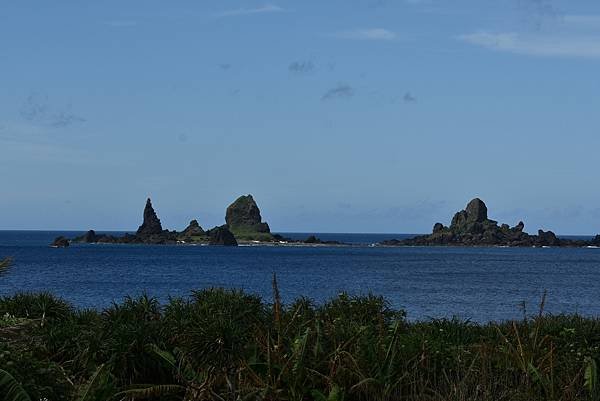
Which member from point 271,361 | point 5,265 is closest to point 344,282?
point 271,361

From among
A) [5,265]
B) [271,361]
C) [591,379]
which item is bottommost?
[591,379]

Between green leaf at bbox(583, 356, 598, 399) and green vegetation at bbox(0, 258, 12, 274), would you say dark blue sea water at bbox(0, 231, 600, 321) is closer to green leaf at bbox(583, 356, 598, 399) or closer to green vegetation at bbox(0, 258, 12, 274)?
green leaf at bbox(583, 356, 598, 399)

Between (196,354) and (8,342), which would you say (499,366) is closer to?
(196,354)

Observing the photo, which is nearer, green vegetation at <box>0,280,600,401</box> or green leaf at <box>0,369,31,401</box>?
green leaf at <box>0,369,31,401</box>

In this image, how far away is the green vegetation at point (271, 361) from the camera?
40.1 feet

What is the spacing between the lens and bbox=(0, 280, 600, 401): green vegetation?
12.2m

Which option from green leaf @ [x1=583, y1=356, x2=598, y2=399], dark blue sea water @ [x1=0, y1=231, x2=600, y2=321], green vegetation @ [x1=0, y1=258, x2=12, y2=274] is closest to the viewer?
green vegetation @ [x1=0, y1=258, x2=12, y2=274]

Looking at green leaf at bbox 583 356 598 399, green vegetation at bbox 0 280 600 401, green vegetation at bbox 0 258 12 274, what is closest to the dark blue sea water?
green vegetation at bbox 0 280 600 401

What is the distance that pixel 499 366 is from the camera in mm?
14117

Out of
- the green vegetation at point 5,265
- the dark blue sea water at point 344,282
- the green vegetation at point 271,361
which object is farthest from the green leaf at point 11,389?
the dark blue sea water at point 344,282

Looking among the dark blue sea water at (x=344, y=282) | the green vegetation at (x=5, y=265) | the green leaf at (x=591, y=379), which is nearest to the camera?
the green vegetation at (x=5, y=265)

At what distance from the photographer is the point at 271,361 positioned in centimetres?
1327

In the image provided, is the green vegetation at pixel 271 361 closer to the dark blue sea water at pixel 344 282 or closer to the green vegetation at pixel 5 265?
the green vegetation at pixel 5 265

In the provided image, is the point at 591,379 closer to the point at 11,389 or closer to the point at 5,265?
the point at 11,389
